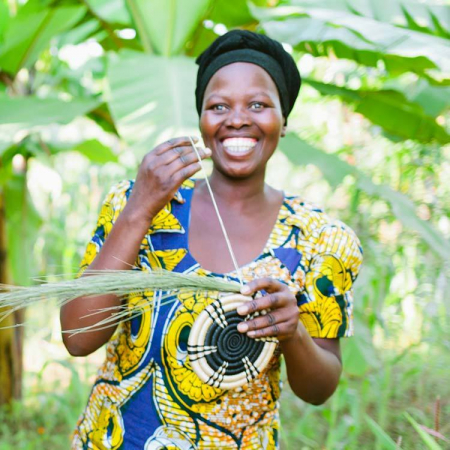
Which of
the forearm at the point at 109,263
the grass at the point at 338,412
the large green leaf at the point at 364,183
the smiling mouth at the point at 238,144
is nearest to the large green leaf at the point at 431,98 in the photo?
the large green leaf at the point at 364,183

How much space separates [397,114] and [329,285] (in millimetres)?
1383

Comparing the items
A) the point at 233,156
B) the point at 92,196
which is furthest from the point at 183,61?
the point at 92,196

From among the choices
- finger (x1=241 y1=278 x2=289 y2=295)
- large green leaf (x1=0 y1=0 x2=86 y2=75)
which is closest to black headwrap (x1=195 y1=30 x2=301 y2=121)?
finger (x1=241 y1=278 x2=289 y2=295)

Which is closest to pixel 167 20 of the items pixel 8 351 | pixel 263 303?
pixel 263 303

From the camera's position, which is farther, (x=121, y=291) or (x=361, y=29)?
(x=361, y=29)

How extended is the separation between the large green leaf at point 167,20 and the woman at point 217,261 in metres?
0.67

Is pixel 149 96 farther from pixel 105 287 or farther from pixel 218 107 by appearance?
pixel 105 287

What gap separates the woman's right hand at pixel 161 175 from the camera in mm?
1189

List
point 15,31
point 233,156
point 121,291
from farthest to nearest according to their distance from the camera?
point 15,31 → point 233,156 → point 121,291

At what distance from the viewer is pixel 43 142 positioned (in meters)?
2.81

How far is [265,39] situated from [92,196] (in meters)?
3.17

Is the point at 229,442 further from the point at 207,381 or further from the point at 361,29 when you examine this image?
the point at 361,29

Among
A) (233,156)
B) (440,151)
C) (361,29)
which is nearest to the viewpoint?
(233,156)

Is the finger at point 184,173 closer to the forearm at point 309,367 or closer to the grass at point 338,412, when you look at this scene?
the forearm at point 309,367
